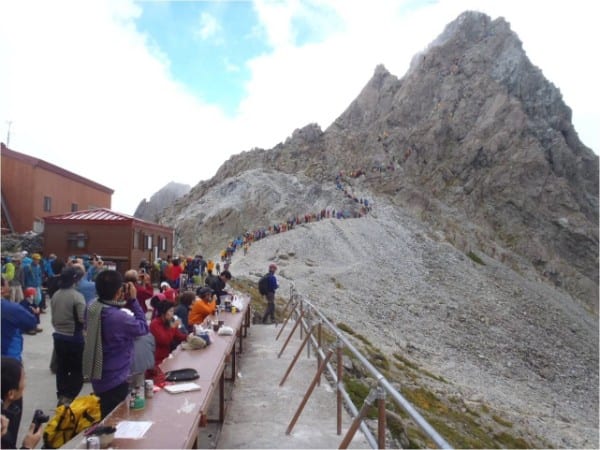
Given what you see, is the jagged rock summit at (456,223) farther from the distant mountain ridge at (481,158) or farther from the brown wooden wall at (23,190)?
the brown wooden wall at (23,190)

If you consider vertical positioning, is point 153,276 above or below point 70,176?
below

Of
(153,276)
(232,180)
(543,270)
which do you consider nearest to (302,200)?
(232,180)

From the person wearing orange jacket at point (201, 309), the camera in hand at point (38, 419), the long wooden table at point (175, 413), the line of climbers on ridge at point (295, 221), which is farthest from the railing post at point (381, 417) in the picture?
the line of climbers on ridge at point (295, 221)

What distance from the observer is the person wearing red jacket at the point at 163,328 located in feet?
25.9

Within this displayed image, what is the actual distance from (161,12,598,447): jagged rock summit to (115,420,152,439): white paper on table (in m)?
18.7

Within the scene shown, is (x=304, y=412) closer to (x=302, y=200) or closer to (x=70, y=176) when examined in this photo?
(x=70, y=176)

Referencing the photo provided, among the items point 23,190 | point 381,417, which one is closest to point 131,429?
point 381,417

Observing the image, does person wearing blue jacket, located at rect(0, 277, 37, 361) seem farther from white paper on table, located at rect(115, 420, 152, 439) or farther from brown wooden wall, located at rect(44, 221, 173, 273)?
brown wooden wall, located at rect(44, 221, 173, 273)

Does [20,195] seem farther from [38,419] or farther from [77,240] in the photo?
[38,419]

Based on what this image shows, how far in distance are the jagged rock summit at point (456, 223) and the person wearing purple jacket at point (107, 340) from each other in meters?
18.3

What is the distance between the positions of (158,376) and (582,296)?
8119 centimetres

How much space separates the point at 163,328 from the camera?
8031mm

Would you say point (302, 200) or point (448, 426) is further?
point (302, 200)

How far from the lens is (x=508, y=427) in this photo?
1816 centimetres
